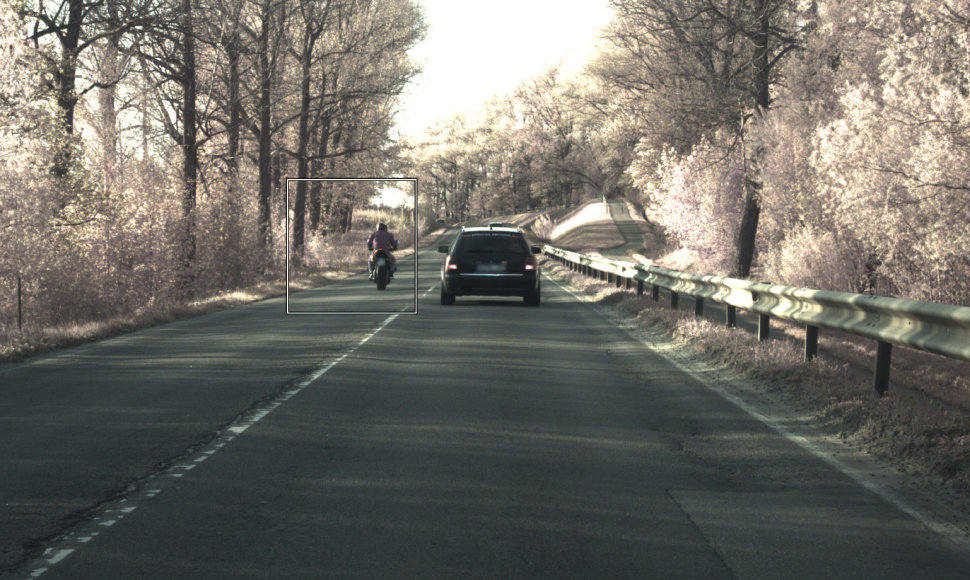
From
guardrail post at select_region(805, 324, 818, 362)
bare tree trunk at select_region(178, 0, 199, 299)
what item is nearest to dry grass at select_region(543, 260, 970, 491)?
guardrail post at select_region(805, 324, 818, 362)

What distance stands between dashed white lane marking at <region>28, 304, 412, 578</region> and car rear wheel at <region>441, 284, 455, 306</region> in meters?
12.9

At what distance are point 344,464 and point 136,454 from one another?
162 cm

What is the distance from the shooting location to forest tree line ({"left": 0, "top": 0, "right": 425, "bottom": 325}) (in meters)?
19.1

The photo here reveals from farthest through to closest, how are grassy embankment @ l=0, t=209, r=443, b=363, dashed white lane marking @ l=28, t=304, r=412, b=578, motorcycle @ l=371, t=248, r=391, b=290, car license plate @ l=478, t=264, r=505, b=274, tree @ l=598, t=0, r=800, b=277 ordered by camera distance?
motorcycle @ l=371, t=248, r=391, b=290 → tree @ l=598, t=0, r=800, b=277 → car license plate @ l=478, t=264, r=505, b=274 → grassy embankment @ l=0, t=209, r=443, b=363 → dashed white lane marking @ l=28, t=304, r=412, b=578

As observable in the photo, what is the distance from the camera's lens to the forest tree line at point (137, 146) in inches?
754

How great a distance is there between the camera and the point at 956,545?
5.19 metres

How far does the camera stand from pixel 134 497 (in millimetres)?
6113

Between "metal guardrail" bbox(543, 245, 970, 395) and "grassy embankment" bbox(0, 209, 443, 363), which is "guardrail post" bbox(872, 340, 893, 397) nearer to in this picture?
"metal guardrail" bbox(543, 245, 970, 395)

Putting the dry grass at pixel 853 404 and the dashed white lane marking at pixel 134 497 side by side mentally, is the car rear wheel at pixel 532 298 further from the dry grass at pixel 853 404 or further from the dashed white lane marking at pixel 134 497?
the dashed white lane marking at pixel 134 497

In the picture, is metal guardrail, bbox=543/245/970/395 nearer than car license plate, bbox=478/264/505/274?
Yes

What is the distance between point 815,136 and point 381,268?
456 inches

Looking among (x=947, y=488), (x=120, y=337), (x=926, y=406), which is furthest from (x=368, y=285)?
(x=947, y=488)

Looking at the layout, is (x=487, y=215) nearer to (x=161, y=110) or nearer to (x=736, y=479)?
(x=161, y=110)

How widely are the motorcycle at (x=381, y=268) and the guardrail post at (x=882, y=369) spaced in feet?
57.8
